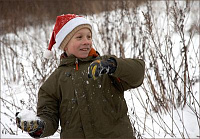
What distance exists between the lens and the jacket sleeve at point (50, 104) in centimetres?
123

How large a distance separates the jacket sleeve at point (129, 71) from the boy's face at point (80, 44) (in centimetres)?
30

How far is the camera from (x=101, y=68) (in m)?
0.94

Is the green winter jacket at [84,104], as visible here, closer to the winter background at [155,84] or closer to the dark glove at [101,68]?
the dark glove at [101,68]

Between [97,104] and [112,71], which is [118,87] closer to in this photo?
[97,104]

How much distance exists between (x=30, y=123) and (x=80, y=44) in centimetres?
52

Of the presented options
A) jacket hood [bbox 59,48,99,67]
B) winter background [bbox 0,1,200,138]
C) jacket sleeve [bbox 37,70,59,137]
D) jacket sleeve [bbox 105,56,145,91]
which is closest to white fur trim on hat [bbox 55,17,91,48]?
jacket hood [bbox 59,48,99,67]

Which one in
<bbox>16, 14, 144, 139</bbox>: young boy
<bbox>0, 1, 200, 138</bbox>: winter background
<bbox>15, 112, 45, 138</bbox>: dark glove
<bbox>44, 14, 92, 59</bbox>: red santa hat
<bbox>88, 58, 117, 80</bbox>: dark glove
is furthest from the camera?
<bbox>0, 1, 200, 138</bbox>: winter background

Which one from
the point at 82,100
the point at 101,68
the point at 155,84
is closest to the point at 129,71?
the point at 101,68

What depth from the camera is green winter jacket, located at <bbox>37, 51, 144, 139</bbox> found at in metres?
1.19

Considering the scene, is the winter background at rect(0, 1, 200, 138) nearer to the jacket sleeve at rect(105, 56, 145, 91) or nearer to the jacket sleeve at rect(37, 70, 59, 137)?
the jacket sleeve at rect(105, 56, 145, 91)

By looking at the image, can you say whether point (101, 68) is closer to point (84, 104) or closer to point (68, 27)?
point (84, 104)

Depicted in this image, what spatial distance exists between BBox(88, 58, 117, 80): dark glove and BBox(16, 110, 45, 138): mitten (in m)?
0.41

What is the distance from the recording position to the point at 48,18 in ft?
21.2

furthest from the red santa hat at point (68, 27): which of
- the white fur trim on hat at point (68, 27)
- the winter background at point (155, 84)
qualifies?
the winter background at point (155, 84)
